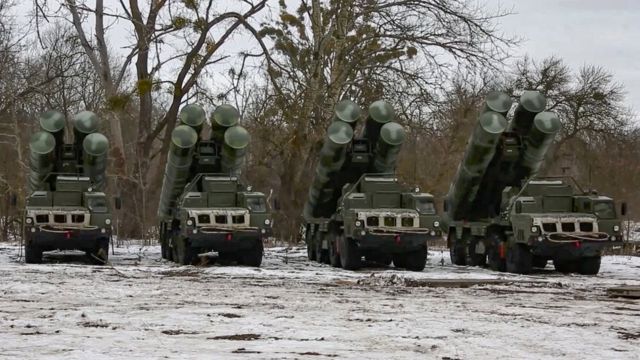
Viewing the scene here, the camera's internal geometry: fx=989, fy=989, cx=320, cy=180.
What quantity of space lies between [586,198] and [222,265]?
8.23m

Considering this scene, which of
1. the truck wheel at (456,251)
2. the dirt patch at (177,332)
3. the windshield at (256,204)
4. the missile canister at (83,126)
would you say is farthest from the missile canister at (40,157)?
the dirt patch at (177,332)

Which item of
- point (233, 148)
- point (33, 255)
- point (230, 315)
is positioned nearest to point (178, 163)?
point (233, 148)

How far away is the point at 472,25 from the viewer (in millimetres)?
32312

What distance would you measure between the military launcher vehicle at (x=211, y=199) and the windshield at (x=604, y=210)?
7.03m

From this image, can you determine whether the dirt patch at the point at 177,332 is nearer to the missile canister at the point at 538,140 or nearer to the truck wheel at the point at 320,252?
the missile canister at the point at 538,140

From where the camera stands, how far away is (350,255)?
21781 mm

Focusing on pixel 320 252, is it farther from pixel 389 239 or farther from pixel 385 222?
pixel 389 239

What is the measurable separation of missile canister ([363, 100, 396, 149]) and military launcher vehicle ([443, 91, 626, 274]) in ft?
7.53

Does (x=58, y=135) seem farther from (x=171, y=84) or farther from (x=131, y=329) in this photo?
(x=131, y=329)

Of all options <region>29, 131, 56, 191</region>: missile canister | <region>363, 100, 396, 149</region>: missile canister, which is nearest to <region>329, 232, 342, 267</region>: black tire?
<region>363, 100, 396, 149</region>: missile canister

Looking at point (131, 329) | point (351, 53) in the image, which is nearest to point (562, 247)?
point (131, 329)

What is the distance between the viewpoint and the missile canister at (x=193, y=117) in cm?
2431

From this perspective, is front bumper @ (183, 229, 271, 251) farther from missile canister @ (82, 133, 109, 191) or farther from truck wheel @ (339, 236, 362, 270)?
missile canister @ (82, 133, 109, 191)

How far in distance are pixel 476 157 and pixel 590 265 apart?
11.2 ft
